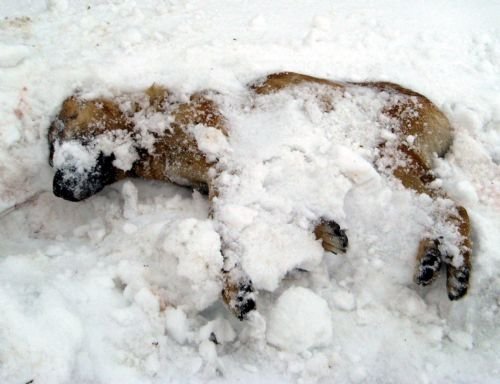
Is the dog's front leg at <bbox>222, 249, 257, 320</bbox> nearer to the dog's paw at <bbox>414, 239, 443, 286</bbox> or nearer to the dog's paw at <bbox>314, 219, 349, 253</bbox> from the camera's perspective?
the dog's paw at <bbox>314, 219, 349, 253</bbox>

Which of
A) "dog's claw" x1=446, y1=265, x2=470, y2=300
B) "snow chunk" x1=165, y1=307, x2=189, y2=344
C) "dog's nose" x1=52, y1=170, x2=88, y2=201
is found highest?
"dog's claw" x1=446, y1=265, x2=470, y2=300

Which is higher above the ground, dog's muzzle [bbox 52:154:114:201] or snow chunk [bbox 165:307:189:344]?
dog's muzzle [bbox 52:154:114:201]

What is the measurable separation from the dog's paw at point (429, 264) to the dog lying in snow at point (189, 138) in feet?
0.24

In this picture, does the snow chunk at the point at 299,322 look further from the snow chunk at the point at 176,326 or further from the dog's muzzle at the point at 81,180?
the dog's muzzle at the point at 81,180

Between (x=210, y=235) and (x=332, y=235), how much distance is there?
583mm

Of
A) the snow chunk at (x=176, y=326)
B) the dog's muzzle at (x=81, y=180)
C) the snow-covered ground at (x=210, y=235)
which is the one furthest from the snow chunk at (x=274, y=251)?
the dog's muzzle at (x=81, y=180)

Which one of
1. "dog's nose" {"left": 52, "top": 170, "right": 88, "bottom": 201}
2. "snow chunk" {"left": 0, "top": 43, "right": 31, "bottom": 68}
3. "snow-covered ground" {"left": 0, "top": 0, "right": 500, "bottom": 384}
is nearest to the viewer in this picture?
"snow-covered ground" {"left": 0, "top": 0, "right": 500, "bottom": 384}

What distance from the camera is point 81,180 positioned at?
2574mm

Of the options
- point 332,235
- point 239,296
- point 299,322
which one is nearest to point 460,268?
point 332,235

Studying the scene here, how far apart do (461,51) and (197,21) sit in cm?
175

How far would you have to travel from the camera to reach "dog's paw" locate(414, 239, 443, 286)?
2.29m

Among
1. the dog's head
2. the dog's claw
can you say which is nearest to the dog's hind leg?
the dog's claw

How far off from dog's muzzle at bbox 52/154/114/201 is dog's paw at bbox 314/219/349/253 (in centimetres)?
116

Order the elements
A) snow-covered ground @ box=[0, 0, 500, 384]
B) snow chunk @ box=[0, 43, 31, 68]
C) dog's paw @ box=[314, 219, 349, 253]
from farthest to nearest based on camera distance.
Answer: snow chunk @ box=[0, 43, 31, 68] → dog's paw @ box=[314, 219, 349, 253] → snow-covered ground @ box=[0, 0, 500, 384]
